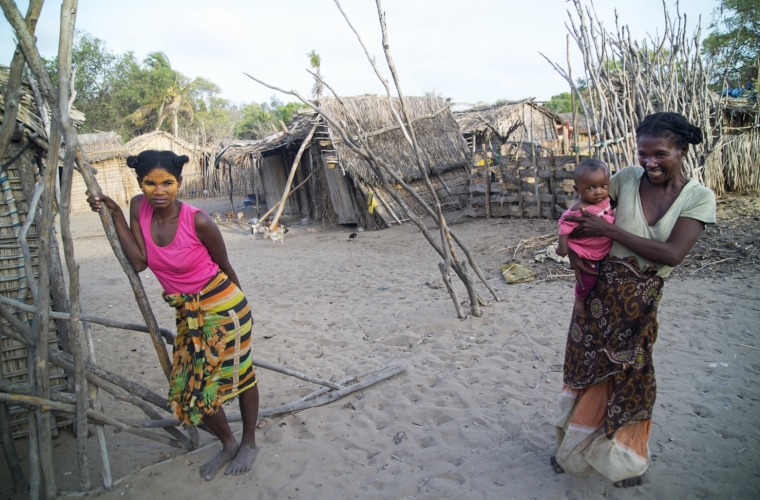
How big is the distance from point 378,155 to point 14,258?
30.1 ft

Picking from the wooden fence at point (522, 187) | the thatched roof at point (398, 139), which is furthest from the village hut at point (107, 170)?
the wooden fence at point (522, 187)

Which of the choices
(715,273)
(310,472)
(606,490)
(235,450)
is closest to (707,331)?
(715,273)

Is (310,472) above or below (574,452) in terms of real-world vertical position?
below

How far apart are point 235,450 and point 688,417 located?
8.09 feet

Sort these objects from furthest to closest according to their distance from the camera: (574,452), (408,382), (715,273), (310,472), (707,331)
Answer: (715,273), (707,331), (408,382), (310,472), (574,452)

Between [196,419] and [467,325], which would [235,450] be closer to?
[196,419]

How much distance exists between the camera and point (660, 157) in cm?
187

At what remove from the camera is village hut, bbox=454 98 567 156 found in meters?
12.1

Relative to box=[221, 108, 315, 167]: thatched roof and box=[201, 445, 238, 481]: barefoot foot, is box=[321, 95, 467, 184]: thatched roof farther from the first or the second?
box=[201, 445, 238, 481]: barefoot foot

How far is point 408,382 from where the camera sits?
3.44 meters

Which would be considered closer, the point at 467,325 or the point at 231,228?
the point at 467,325

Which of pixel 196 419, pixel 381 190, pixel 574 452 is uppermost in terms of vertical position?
pixel 381 190

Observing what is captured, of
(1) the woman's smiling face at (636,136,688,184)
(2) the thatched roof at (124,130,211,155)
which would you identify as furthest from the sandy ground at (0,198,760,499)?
(2) the thatched roof at (124,130,211,155)

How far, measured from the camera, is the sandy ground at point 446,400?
2.36 meters
